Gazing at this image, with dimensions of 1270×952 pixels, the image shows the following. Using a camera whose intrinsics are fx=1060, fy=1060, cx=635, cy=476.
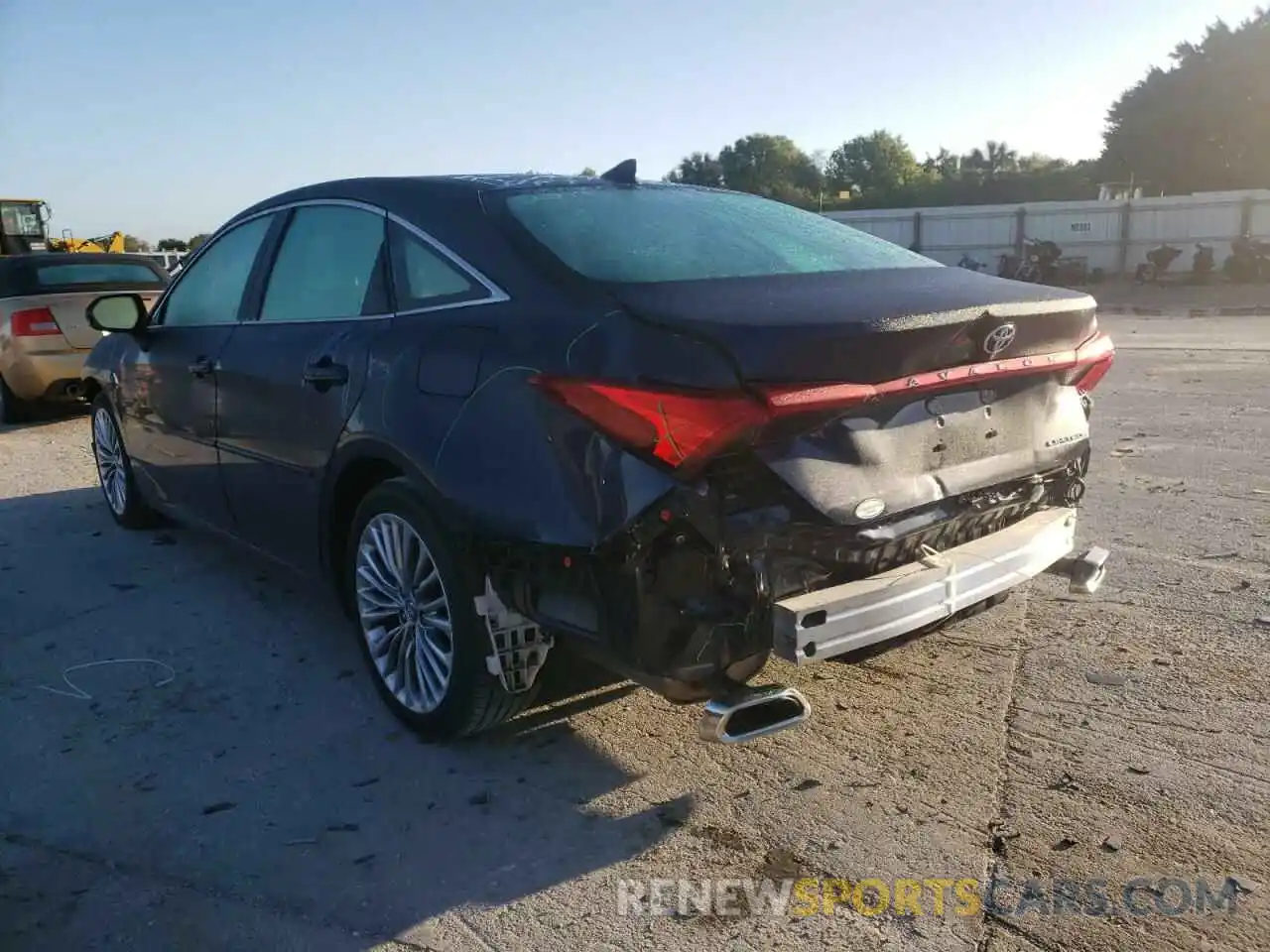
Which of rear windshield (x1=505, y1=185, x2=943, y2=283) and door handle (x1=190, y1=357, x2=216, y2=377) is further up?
rear windshield (x1=505, y1=185, x2=943, y2=283)

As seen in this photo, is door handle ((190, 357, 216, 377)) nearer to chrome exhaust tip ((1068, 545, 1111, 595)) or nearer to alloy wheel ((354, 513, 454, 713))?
alloy wheel ((354, 513, 454, 713))

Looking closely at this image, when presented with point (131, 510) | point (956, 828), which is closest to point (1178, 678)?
point (956, 828)

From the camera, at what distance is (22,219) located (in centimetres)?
2520

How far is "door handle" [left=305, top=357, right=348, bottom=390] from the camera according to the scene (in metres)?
3.57

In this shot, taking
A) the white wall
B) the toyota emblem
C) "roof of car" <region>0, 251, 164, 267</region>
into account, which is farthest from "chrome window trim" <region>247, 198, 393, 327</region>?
the white wall

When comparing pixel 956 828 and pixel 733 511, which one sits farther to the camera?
pixel 956 828

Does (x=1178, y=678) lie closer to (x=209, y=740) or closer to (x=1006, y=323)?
(x=1006, y=323)

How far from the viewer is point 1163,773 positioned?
3129 mm

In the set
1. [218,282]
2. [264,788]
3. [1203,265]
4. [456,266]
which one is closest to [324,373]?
[456,266]

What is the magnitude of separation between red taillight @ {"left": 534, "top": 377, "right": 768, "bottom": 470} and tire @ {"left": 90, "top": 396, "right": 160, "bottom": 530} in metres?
4.21

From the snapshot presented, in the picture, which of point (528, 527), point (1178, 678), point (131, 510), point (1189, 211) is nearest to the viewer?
point (528, 527)

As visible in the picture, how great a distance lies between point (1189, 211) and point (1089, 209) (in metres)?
2.78

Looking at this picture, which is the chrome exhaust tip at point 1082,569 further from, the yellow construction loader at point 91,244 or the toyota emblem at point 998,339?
the yellow construction loader at point 91,244

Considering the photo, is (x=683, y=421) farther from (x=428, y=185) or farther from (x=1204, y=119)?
(x=1204, y=119)
